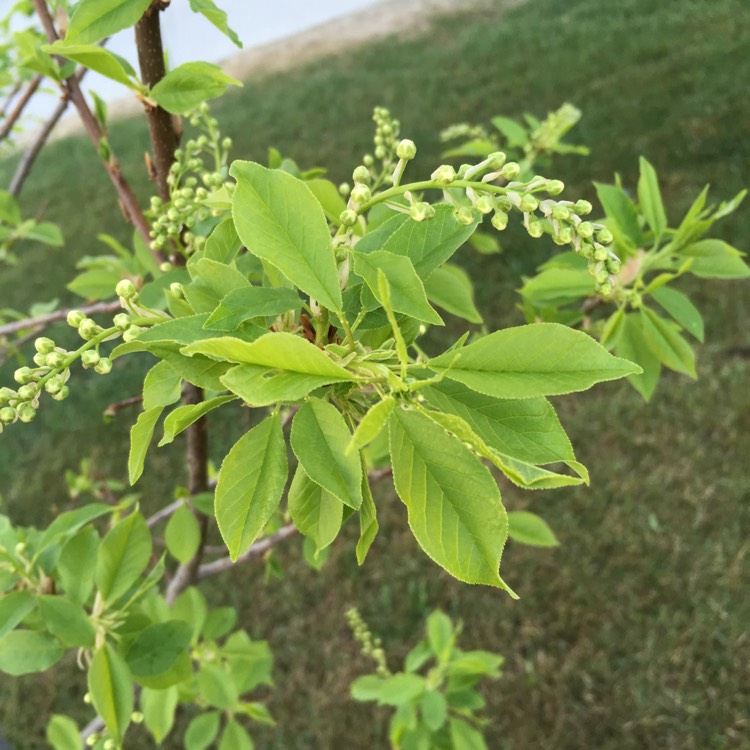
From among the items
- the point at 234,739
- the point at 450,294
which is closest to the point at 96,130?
the point at 450,294

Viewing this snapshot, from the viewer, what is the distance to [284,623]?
226cm

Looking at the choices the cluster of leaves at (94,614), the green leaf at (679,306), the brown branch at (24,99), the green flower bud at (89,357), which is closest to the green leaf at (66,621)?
the cluster of leaves at (94,614)

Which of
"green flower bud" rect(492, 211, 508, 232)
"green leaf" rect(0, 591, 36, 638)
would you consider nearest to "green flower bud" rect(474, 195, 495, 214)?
"green flower bud" rect(492, 211, 508, 232)

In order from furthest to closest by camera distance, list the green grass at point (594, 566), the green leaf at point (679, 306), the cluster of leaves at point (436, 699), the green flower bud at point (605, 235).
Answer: the green grass at point (594, 566) < the cluster of leaves at point (436, 699) < the green leaf at point (679, 306) < the green flower bud at point (605, 235)

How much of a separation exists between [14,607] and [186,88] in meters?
0.56

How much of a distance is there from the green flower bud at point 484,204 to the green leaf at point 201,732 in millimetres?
1164

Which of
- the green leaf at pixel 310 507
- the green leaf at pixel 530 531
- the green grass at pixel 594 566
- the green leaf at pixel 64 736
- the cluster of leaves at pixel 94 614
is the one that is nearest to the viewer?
the green leaf at pixel 310 507

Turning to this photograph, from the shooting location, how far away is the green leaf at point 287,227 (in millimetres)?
409

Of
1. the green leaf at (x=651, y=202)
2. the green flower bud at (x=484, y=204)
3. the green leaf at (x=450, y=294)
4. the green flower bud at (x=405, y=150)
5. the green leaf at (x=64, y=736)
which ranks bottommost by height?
the green leaf at (x=64, y=736)

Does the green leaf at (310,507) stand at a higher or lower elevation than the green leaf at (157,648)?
higher

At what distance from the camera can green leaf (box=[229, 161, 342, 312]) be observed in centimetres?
41

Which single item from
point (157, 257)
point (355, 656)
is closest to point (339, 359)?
point (157, 257)

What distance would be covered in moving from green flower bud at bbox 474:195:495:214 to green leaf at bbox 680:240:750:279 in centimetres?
55

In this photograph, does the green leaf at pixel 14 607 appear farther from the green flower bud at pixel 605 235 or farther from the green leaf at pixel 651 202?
the green leaf at pixel 651 202
